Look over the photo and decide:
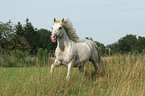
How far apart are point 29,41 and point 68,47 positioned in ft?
102

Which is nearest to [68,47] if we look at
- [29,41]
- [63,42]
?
[63,42]

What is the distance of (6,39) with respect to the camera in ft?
64.4

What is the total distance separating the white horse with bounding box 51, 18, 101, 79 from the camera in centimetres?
521

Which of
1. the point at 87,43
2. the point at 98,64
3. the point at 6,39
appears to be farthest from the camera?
the point at 6,39

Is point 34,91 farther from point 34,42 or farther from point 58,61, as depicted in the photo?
point 34,42

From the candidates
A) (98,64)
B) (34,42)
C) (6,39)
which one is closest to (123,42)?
(34,42)

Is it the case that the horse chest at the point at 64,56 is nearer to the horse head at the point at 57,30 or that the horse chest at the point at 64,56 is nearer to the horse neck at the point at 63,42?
the horse neck at the point at 63,42

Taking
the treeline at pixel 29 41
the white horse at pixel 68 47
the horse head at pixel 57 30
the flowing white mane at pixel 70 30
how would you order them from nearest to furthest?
the horse head at pixel 57 30
the white horse at pixel 68 47
the flowing white mane at pixel 70 30
the treeline at pixel 29 41

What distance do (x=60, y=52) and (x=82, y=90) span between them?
130cm

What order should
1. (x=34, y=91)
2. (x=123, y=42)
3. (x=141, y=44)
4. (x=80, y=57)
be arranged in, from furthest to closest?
(x=123, y=42) → (x=141, y=44) → (x=80, y=57) → (x=34, y=91)

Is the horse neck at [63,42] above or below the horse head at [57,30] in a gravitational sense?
below

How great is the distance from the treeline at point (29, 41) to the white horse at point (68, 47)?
78cm

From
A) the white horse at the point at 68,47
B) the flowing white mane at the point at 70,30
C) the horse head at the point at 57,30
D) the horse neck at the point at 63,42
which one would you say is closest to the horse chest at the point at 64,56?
the white horse at the point at 68,47

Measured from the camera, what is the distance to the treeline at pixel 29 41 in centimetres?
1920
